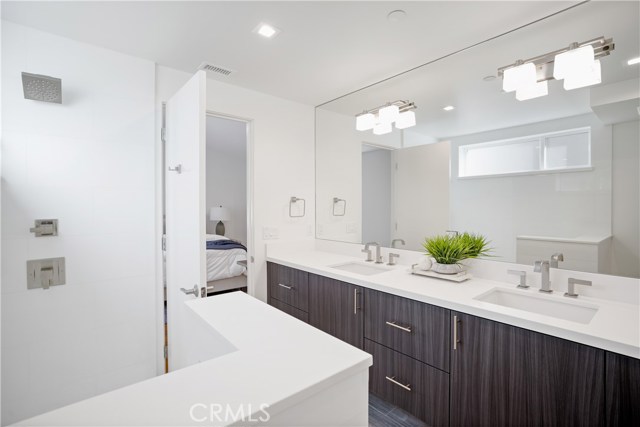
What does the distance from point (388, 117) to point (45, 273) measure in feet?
8.19

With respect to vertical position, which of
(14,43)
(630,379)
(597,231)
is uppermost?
(14,43)

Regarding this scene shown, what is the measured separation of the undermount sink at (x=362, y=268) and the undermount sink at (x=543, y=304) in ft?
2.62

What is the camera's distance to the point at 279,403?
57 centimetres

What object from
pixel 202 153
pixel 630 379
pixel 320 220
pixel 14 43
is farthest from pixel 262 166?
pixel 630 379

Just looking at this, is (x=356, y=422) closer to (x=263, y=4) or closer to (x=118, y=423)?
(x=118, y=423)

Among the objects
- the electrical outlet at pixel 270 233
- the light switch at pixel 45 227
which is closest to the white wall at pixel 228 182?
the electrical outlet at pixel 270 233

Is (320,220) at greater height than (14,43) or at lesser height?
lesser

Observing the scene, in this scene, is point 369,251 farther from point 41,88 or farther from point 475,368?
point 41,88

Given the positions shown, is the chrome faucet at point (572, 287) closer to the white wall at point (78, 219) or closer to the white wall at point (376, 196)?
the white wall at point (376, 196)

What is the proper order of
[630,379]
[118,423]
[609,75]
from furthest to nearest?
[609,75] < [630,379] < [118,423]

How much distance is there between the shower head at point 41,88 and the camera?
162cm

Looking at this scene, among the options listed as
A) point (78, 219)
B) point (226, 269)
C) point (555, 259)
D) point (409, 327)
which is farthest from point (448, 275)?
point (226, 269)

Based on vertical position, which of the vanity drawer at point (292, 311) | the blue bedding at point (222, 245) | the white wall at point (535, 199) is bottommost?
the vanity drawer at point (292, 311)

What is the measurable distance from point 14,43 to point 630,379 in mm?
3180
